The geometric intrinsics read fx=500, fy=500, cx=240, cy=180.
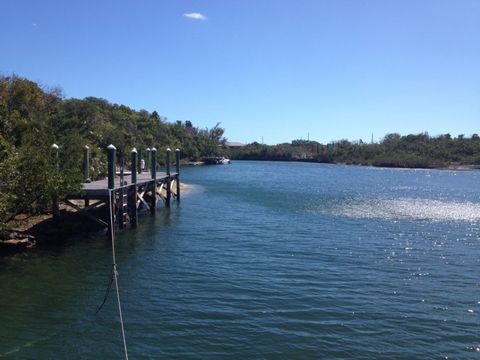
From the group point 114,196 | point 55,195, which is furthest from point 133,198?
point 55,195

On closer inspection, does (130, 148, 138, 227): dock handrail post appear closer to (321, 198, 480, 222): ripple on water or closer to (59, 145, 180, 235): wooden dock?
(59, 145, 180, 235): wooden dock

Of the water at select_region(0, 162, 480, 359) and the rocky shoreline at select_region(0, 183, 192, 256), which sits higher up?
the rocky shoreline at select_region(0, 183, 192, 256)

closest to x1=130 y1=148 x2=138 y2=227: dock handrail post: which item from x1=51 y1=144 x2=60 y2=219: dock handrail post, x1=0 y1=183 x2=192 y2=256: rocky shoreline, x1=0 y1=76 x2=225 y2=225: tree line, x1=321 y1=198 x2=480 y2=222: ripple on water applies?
x1=0 y1=183 x2=192 y2=256: rocky shoreline

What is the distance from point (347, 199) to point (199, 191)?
16873mm

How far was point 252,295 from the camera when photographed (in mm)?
16688

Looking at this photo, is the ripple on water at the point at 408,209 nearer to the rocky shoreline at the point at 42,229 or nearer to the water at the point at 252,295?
the water at the point at 252,295

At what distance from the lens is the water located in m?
12.7

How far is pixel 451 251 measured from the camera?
25.2 meters

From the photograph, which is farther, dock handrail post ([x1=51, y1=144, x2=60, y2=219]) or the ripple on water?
the ripple on water

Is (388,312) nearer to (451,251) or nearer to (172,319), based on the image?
(172,319)

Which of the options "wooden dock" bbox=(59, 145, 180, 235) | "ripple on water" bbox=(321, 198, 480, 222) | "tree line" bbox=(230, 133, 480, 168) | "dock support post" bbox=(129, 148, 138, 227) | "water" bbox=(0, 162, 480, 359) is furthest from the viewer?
"tree line" bbox=(230, 133, 480, 168)

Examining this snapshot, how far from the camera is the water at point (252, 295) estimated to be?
1268 centimetres

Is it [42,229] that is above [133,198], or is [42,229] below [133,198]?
below

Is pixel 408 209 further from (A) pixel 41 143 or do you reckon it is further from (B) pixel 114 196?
(A) pixel 41 143
